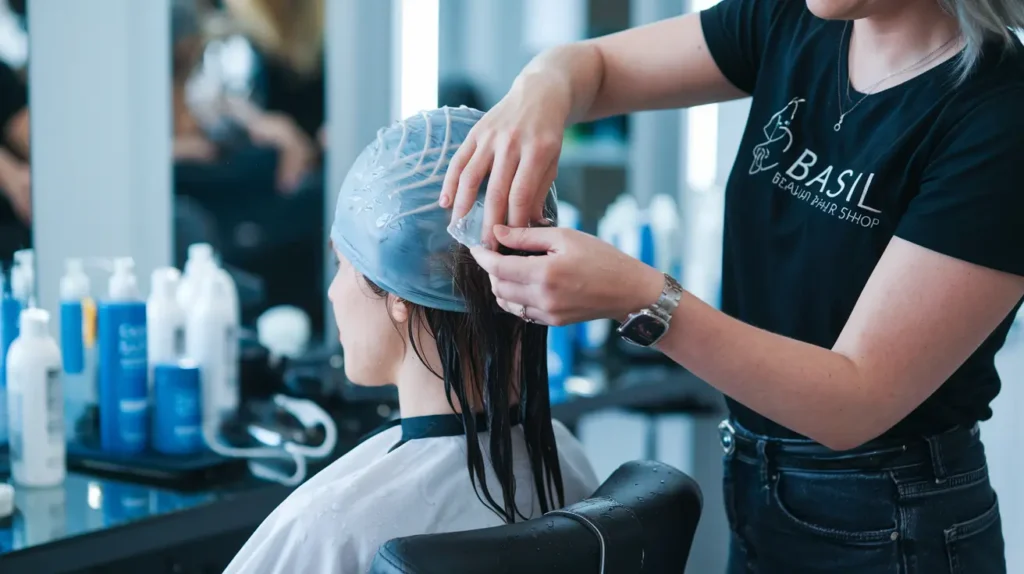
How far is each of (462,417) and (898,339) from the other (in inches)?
18.6

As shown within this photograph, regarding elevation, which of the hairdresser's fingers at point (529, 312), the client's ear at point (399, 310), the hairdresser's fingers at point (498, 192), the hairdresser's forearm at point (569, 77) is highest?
the hairdresser's forearm at point (569, 77)

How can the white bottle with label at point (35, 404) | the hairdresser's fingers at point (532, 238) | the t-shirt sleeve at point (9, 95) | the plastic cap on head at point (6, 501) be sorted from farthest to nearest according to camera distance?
the t-shirt sleeve at point (9, 95) < the white bottle with label at point (35, 404) < the plastic cap on head at point (6, 501) < the hairdresser's fingers at point (532, 238)

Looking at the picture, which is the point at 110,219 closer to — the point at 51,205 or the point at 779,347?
the point at 51,205

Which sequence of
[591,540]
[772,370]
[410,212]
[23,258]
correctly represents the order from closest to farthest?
[591,540] → [772,370] → [410,212] → [23,258]

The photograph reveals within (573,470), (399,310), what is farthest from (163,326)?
(573,470)

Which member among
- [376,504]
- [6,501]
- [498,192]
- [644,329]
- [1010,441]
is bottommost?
[1010,441]

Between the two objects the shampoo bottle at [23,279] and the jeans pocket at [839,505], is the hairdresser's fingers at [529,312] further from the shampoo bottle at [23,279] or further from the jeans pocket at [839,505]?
the shampoo bottle at [23,279]

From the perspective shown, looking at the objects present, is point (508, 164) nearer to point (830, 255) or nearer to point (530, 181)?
point (530, 181)

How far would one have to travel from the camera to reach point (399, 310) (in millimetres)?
1155

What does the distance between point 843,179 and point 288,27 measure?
161cm

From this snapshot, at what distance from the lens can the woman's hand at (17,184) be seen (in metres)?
1.62

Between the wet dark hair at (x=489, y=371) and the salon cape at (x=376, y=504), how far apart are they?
0.02 metres

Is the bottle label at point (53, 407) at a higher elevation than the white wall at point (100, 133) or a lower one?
lower

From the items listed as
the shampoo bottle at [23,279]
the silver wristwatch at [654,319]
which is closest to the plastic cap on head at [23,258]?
the shampoo bottle at [23,279]
